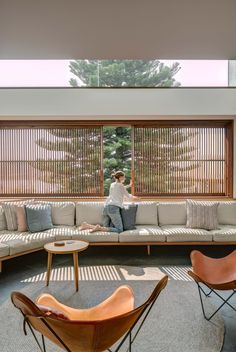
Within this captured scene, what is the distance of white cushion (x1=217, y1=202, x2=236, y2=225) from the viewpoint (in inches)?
198

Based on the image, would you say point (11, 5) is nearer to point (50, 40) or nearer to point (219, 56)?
point (50, 40)

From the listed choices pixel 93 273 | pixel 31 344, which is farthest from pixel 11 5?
pixel 93 273

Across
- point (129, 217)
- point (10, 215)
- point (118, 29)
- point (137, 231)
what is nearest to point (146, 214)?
point (129, 217)

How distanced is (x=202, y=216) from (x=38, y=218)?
107 inches

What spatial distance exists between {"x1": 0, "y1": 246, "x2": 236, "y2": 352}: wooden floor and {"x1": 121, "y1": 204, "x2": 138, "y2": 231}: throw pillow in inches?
18.5

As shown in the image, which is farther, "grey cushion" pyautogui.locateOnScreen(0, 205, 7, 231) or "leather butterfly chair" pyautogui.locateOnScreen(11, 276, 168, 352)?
"grey cushion" pyautogui.locateOnScreen(0, 205, 7, 231)

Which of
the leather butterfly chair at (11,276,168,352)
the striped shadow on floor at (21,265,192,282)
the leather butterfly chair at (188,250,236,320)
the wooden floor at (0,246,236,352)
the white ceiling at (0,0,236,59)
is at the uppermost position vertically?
the white ceiling at (0,0,236,59)

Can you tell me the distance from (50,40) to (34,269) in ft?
10.0

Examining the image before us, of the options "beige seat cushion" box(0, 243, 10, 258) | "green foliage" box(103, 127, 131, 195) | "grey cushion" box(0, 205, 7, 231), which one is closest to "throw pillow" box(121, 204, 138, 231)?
"green foliage" box(103, 127, 131, 195)

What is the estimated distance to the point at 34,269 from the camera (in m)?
4.10

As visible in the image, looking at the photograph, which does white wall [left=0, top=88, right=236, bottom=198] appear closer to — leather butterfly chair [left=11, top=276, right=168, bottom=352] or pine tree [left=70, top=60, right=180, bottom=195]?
pine tree [left=70, top=60, right=180, bottom=195]

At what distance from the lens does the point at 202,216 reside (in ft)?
15.6

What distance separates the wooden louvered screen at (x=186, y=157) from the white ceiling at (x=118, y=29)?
287cm

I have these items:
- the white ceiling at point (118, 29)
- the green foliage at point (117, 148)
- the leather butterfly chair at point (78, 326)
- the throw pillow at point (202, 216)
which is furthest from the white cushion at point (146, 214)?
the leather butterfly chair at point (78, 326)
